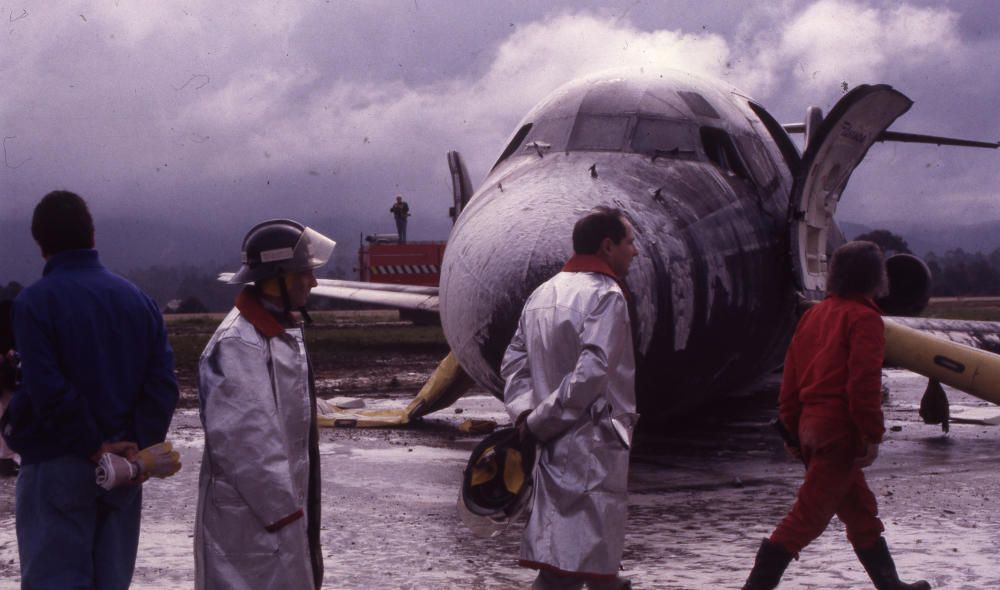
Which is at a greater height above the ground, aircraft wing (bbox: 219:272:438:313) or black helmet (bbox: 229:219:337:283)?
black helmet (bbox: 229:219:337:283)

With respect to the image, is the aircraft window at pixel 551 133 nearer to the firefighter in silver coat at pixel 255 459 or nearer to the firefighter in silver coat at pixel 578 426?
the firefighter in silver coat at pixel 578 426

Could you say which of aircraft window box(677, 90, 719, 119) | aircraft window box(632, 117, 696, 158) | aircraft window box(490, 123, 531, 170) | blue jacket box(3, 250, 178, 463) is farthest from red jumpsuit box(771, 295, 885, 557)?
aircraft window box(490, 123, 531, 170)

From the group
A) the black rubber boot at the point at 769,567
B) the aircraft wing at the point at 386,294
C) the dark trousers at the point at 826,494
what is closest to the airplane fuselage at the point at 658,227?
the dark trousers at the point at 826,494

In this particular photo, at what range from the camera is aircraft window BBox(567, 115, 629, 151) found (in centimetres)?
998

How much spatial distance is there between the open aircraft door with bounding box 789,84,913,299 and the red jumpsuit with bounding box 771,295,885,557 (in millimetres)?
4194

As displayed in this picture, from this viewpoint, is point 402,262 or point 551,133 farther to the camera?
point 402,262

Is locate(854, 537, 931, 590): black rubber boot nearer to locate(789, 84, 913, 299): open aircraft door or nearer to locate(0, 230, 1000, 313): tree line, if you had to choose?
locate(789, 84, 913, 299): open aircraft door

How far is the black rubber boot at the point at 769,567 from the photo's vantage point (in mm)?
5875

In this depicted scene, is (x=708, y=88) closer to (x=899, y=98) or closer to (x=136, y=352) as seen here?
(x=899, y=98)

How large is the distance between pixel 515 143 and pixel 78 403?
21.7 ft

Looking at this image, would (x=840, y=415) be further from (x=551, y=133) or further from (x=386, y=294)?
(x=386, y=294)

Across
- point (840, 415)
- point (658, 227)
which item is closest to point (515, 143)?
point (658, 227)

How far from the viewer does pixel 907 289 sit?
1277 centimetres

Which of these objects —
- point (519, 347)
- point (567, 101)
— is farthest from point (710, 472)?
point (519, 347)
